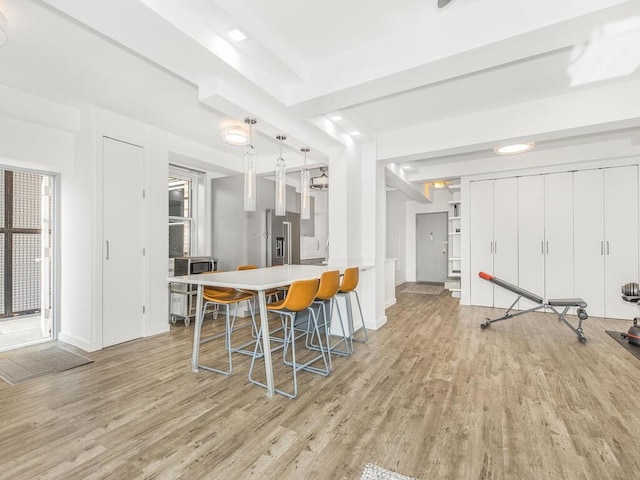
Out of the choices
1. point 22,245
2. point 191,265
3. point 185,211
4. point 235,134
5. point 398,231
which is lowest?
point 191,265

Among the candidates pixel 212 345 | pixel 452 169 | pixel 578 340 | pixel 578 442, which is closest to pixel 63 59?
pixel 212 345

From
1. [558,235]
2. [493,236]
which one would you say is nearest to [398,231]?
[493,236]

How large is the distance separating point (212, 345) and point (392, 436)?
2395 millimetres

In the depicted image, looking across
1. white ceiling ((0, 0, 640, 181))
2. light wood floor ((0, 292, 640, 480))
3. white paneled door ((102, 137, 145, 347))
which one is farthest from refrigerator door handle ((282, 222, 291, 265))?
light wood floor ((0, 292, 640, 480))

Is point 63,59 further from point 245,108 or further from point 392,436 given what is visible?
point 392,436

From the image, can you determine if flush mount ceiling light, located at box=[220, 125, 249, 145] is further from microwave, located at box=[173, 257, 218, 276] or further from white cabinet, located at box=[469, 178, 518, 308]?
white cabinet, located at box=[469, 178, 518, 308]

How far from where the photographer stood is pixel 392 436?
1.98m

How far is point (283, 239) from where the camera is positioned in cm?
563

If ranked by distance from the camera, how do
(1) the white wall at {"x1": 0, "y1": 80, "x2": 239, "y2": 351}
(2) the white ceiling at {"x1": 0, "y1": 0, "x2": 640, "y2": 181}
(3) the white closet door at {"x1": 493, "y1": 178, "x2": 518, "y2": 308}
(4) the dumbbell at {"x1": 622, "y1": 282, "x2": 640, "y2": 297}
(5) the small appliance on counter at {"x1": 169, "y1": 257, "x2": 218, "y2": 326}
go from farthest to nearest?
1. (3) the white closet door at {"x1": 493, "y1": 178, "x2": 518, "y2": 308}
2. (5) the small appliance on counter at {"x1": 169, "y1": 257, "x2": 218, "y2": 326}
3. (4) the dumbbell at {"x1": 622, "y1": 282, "x2": 640, "y2": 297}
4. (1) the white wall at {"x1": 0, "y1": 80, "x2": 239, "y2": 351}
5. (2) the white ceiling at {"x1": 0, "y1": 0, "x2": 640, "y2": 181}

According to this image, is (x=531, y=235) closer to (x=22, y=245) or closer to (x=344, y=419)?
(x=344, y=419)

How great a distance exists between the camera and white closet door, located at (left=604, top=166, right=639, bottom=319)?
4.77 metres

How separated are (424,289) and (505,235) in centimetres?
265

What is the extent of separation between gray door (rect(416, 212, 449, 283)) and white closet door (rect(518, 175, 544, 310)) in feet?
10.7

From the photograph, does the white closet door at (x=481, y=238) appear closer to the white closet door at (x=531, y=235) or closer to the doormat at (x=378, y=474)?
the white closet door at (x=531, y=235)
